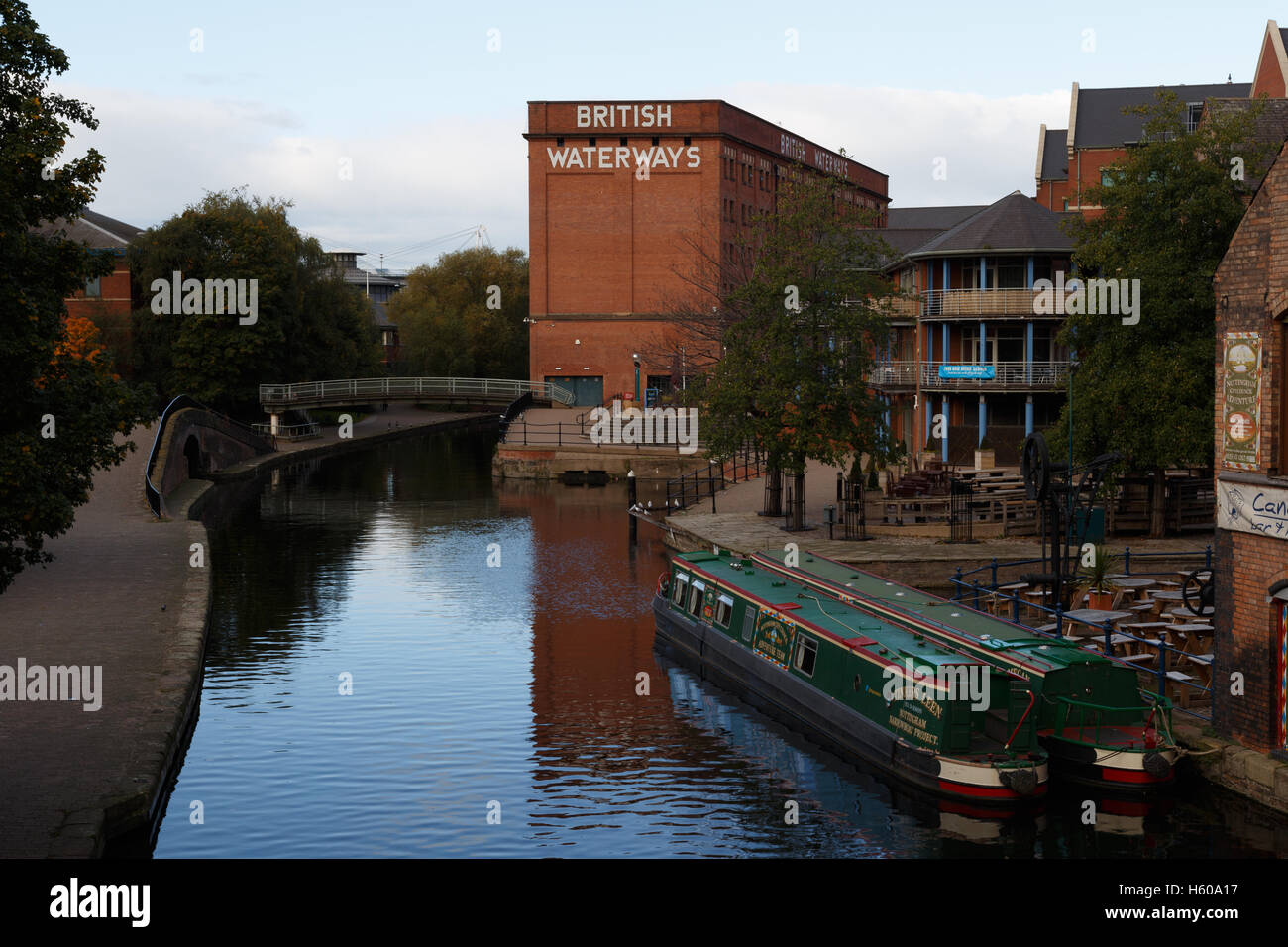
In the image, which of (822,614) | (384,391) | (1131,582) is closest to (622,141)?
(384,391)

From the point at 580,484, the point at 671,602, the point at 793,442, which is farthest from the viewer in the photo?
the point at 580,484

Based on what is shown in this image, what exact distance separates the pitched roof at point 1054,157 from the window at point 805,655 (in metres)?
67.3

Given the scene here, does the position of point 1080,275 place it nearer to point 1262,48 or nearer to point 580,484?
point 580,484

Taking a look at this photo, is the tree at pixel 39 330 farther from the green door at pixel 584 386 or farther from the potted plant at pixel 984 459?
the green door at pixel 584 386

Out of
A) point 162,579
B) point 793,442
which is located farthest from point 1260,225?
point 162,579

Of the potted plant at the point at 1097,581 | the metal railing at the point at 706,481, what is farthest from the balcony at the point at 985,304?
the potted plant at the point at 1097,581

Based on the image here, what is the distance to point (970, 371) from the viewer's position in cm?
4572

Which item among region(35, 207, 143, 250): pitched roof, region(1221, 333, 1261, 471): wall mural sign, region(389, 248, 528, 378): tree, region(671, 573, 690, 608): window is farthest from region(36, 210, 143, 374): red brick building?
region(1221, 333, 1261, 471): wall mural sign

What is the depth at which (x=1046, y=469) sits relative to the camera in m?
22.3

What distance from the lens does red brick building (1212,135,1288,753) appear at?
16172mm

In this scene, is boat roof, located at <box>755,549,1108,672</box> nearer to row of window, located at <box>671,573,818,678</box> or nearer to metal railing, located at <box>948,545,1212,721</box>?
metal railing, located at <box>948,545,1212,721</box>

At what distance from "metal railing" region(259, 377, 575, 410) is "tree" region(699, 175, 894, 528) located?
42.5 meters

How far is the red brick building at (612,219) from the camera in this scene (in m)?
83.1
